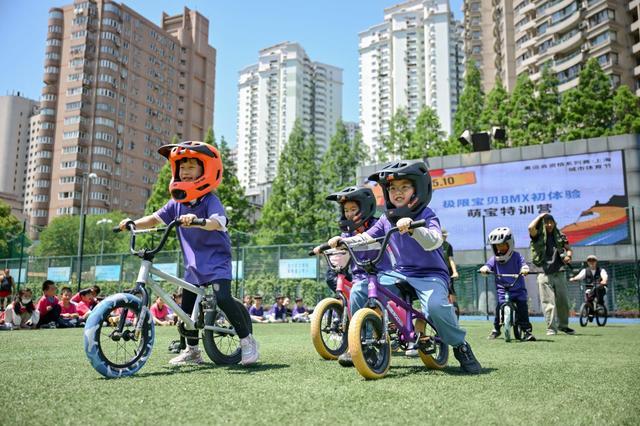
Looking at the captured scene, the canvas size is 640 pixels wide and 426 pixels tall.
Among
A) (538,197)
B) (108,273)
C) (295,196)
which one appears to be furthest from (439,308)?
(295,196)

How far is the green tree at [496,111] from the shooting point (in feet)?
105

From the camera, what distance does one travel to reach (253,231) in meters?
42.6

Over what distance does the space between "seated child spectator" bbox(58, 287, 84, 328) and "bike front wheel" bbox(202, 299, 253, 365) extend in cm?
885

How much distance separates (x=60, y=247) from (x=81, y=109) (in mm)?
24574

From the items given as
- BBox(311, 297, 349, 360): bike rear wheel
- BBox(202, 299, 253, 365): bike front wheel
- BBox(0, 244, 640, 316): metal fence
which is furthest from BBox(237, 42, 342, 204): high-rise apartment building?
BBox(202, 299, 253, 365): bike front wheel

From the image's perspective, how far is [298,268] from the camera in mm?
20047

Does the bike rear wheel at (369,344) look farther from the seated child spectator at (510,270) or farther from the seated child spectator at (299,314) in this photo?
the seated child spectator at (299,314)

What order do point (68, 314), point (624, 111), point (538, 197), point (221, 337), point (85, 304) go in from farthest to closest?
point (624, 111) → point (538, 197) → point (85, 304) → point (68, 314) → point (221, 337)

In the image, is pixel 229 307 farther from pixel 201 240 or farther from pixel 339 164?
pixel 339 164

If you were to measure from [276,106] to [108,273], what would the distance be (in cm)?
10310

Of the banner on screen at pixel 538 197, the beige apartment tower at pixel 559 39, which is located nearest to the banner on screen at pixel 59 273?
the banner on screen at pixel 538 197

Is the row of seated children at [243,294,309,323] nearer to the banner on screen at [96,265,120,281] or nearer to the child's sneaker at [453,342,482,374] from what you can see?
the banner on screen at [96,265,120,281]

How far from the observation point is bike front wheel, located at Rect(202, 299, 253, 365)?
462 cm

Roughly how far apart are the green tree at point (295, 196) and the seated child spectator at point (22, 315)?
25.7 meters
